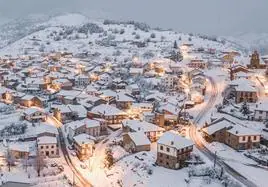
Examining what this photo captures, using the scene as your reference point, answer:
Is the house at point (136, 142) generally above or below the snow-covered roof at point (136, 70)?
below

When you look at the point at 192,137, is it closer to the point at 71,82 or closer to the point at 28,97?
the point at 28,97

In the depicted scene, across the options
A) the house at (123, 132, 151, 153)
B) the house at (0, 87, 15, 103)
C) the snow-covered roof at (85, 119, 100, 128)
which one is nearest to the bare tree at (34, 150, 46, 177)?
the house at (123, 132, 151, 153)

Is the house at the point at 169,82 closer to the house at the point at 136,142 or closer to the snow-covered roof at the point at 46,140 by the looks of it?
the house at the point at 136,142

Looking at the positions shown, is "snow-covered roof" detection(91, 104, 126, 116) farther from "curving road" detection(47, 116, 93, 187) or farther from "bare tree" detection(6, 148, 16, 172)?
"bare tree" detection(6, 148, 16, 172)

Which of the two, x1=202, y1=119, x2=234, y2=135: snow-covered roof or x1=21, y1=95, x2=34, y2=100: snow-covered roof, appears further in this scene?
x1=21, y1=95, x2=34, y2=100: snow-covered roof

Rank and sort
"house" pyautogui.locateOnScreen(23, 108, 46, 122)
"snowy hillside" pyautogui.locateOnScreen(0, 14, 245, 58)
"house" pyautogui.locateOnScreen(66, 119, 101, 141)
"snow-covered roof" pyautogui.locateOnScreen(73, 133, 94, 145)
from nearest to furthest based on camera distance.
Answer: "snow-covered roof" pyautogui.locateOnScreen(73, 133, 94, 145)
"house" pyautogui.locateOnScreen(66, 119, 101, 141)
"house" pyautogui.locateOnScreen(23, 108, 46, 122)
"snowy hillside" pyautogui.locateOnScreen(0, 14, 245, 58)

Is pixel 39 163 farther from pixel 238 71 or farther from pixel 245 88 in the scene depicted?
pixel 238 71

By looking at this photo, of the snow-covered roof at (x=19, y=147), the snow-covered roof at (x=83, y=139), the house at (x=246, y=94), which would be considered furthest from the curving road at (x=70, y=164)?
the house at (x=246, y=94)

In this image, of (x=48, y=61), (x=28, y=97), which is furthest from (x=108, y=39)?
(x=28, y=97)
